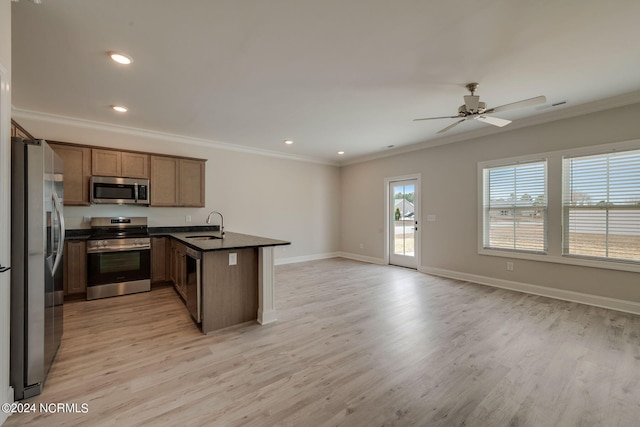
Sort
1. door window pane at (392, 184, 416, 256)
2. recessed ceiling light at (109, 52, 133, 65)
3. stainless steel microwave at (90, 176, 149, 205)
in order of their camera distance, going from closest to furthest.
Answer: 1. recessed ceiling light at (109, 52, 133, 65)
2. stainless steel microwave at (90, 176, 149, 205)
3. door window pane at (392, 184, 416, 256)

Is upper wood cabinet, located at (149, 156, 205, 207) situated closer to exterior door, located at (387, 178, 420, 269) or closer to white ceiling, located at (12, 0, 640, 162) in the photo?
white ceiling, located at (12, 0, 640, 162)

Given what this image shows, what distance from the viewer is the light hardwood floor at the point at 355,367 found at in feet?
5.71

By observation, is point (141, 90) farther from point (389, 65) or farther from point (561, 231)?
point (561, 231)

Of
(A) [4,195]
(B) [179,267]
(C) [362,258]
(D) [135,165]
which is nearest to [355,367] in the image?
(A) [4,195]

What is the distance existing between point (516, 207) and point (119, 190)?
258 inches

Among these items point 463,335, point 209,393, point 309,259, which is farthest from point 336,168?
point 209,393

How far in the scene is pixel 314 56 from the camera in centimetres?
253

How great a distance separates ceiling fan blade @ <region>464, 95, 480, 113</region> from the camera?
2986 millimetres

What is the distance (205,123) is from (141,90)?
4.05 feet

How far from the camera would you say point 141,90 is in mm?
3221

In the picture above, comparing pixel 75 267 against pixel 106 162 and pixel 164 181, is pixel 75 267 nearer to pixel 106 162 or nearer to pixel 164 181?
pixel 106 162

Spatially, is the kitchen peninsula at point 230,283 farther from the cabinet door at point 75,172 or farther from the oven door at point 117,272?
the cabinet door at point 75,172

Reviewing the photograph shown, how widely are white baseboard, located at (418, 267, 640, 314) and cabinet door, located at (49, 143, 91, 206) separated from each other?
20.8ft

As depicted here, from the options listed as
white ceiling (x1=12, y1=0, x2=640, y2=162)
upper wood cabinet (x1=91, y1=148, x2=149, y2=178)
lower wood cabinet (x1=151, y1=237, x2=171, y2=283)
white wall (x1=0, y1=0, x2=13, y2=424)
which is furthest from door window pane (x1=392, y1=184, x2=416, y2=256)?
white wall (x1=0, y1=0, x2=13, y2=424)
